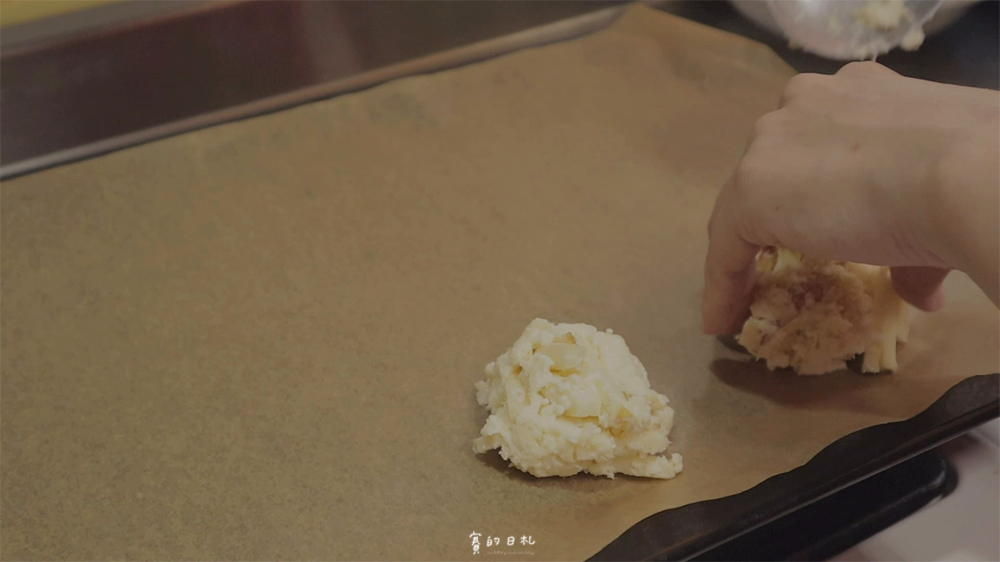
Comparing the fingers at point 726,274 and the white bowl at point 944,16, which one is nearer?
the fingers at point 726,274

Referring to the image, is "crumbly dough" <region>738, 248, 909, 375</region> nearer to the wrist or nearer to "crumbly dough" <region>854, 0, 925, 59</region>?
the wrist

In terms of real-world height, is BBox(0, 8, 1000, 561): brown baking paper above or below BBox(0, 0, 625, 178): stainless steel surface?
below

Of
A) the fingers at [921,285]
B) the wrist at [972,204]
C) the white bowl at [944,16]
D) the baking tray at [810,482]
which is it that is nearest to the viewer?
the wrist at [972,204]

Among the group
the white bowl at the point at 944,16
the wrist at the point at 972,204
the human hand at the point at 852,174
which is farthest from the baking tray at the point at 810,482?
the white bowl at the point at 944,16

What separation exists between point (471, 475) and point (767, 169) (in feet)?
1.31

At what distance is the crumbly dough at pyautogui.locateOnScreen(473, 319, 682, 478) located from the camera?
0.75m

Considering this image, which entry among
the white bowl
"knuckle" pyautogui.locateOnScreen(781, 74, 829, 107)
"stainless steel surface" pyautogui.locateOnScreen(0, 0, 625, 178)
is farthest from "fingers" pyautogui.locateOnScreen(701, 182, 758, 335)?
"stainless steel surface" pyautogui.locateOnScreen(0, 0, 625, 178)

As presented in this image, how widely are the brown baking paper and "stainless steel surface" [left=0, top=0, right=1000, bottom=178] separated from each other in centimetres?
7

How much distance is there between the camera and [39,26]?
1146 millimetres

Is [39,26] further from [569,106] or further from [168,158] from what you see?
[569,106]

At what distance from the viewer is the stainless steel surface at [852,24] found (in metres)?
1.05

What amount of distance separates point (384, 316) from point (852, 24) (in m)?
0.73

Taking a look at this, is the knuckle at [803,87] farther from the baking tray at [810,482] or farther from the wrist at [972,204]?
the baking tray at [810,482]

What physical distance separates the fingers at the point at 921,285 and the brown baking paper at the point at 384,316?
2.0 inches
